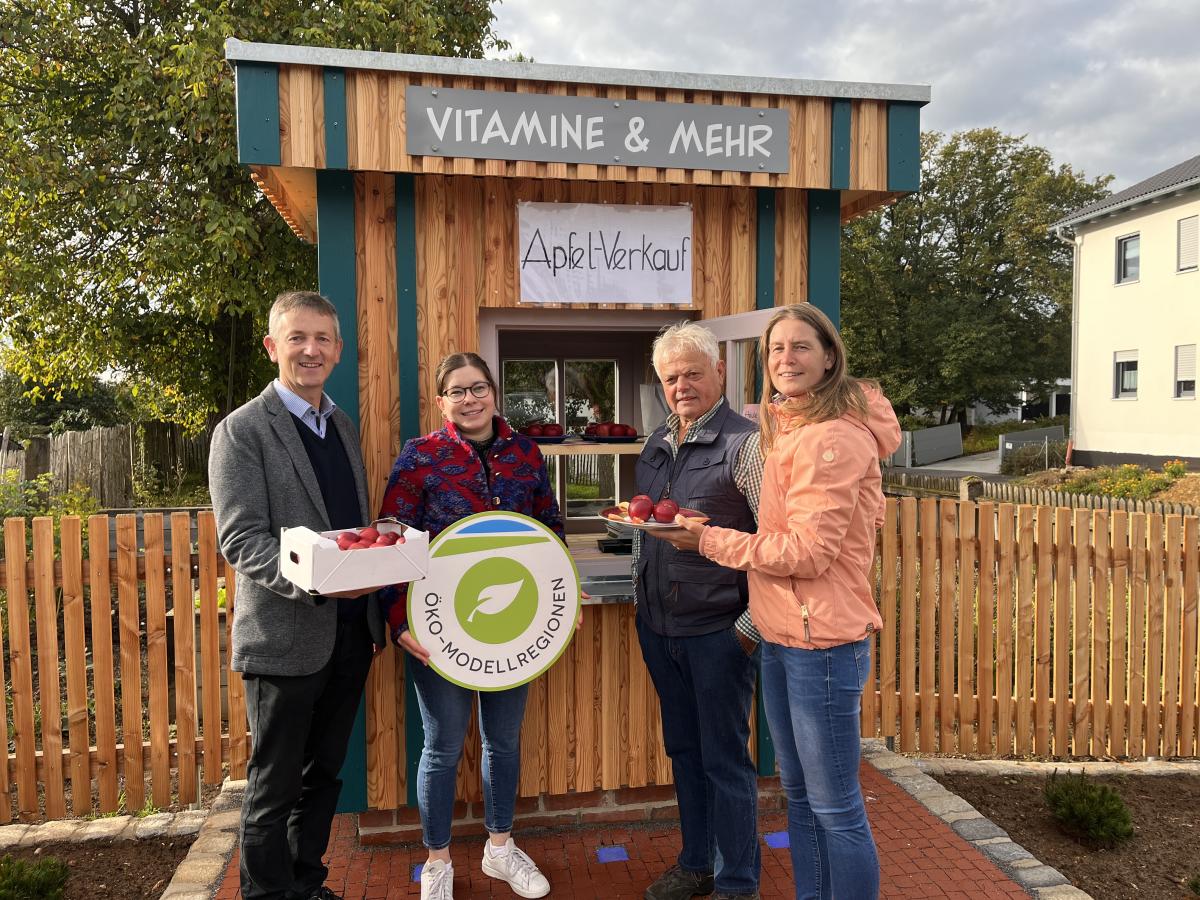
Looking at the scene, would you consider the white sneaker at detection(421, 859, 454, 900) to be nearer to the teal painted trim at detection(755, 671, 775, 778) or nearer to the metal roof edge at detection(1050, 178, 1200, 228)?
the teal painted trim at detection(755, 671, 775, 778)

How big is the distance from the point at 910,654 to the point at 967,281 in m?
36.8

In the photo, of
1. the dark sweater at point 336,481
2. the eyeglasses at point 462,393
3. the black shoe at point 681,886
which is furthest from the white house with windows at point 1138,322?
the dark sweater at point 336,481

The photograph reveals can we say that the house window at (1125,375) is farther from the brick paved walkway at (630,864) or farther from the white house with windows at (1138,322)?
the brick paved walkway at (630,864)

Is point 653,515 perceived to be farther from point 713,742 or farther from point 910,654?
point 910,654

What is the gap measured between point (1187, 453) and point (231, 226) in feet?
71.9

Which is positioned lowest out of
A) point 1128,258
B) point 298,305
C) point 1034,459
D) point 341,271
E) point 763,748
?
point 763,748

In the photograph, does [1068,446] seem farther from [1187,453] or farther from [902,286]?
[902,286]

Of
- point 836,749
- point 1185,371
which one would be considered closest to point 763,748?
point 836,749

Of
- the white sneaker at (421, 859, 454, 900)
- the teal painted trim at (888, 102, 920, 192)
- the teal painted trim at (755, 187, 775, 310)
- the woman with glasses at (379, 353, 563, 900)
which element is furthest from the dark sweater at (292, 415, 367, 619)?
the teal painted trim at (888, 102, 920, 192)

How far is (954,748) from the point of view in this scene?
484 centimetres

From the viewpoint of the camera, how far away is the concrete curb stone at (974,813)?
3258 millimetres

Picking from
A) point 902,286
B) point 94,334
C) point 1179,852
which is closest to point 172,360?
point 94,334

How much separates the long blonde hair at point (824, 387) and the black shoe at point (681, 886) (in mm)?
1813

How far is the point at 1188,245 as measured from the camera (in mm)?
20000
